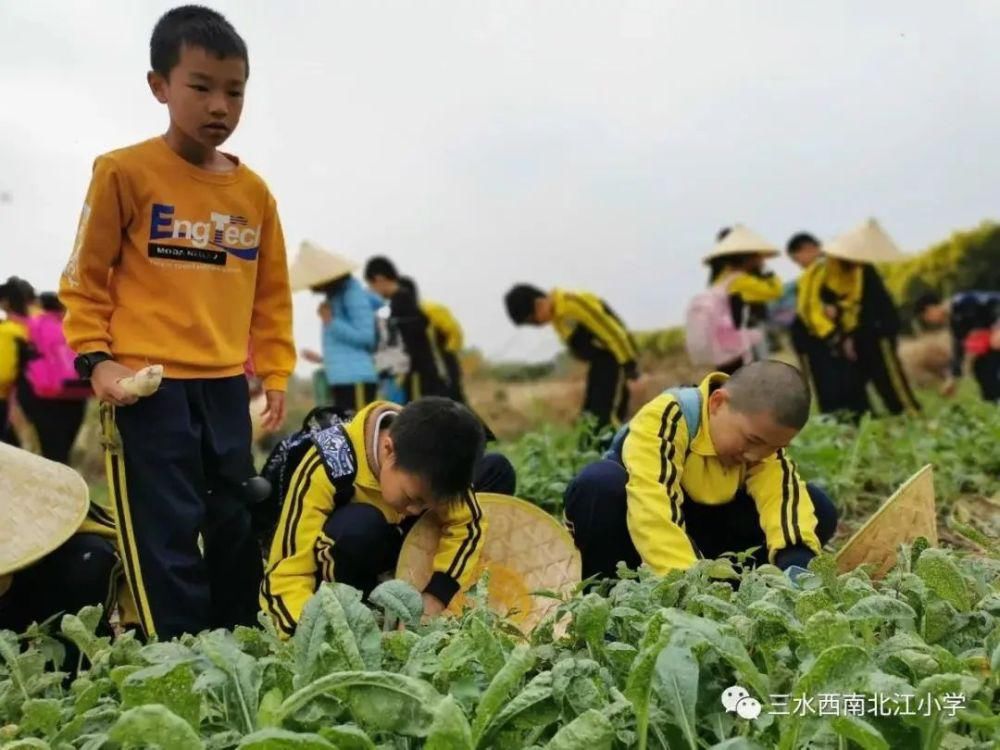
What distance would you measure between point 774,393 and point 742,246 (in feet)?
13.1

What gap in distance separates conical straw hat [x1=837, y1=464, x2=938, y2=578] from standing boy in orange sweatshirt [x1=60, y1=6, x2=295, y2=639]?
1213 mm

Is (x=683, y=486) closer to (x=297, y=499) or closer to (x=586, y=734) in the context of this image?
(x=297, y=499)

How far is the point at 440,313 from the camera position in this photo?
7195mm

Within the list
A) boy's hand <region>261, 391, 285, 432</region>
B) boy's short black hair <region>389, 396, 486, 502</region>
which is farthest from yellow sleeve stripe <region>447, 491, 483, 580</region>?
boy's hand <region>261, 391, 285, 432</region>

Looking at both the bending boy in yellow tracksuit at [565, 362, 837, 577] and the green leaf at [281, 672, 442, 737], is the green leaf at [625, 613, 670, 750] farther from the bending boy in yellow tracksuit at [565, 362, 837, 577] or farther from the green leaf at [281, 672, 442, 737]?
the bending boy in yellow tracksuit at [565, 362, 837, 577]

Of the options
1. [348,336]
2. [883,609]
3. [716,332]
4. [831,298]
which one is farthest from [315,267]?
[883,609]

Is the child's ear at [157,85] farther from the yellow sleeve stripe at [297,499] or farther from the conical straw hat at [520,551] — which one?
the conical straw hat at [520,551]

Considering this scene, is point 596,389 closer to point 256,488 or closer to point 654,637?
point 256,488

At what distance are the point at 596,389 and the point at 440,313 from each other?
121cm

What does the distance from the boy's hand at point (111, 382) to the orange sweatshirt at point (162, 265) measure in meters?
0.05

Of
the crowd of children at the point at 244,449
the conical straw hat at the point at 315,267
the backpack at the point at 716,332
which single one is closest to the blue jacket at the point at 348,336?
the conical straw hat at the point at 315,267

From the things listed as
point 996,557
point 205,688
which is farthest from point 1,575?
point 996,557

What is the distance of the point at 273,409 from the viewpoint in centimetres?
264

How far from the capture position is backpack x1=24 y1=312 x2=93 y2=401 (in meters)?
6.03
